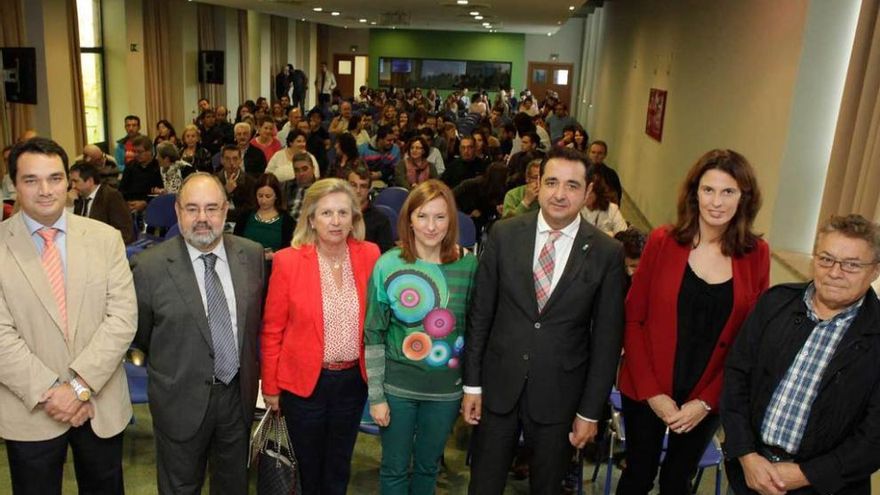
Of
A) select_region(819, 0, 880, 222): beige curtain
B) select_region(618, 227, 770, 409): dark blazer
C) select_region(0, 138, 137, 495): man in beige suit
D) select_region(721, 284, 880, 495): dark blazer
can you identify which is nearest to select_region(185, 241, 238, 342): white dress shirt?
select_region(0, 138, 137, 495): man in beige suit

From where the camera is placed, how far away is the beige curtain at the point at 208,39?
14391mm

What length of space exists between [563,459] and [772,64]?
13.3ft

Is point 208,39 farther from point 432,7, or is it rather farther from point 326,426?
point 326,426

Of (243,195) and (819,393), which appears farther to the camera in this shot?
(243,195)

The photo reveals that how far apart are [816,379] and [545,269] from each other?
88 cm

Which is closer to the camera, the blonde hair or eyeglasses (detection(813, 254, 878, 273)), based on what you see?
eyeglasses (detection(813, 254, 878, 273))

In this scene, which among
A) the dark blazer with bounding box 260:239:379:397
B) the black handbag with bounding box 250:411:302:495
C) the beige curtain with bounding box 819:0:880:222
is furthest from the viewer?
the beige curtain with bounding box 819:0:880:222

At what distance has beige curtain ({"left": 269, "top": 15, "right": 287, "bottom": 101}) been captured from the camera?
62.8 feet

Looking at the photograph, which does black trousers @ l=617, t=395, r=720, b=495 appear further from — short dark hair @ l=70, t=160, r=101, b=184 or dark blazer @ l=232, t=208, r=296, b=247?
short dark hair @ l=70, t=160, r=101, b=184

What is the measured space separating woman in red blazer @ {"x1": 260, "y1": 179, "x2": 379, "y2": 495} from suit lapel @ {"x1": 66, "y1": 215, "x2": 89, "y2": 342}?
0.62 metres

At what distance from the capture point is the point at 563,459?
250 cm

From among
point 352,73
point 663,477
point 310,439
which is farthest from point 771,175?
point 352,73

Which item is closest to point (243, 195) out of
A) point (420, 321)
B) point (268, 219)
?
point (268, 219)

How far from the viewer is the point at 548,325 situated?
234cm
